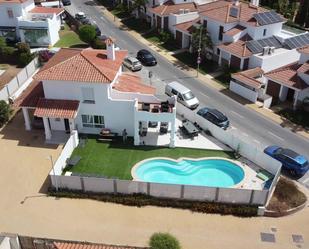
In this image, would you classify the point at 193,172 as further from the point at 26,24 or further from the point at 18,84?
the point at 26,24

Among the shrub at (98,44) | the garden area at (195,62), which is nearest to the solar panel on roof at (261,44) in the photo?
the garden area at (195,62)

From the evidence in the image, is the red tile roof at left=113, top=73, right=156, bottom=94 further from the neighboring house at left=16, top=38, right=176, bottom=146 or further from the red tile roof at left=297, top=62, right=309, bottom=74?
the red tile roof at left=297, top=62, right=309, bottom=74

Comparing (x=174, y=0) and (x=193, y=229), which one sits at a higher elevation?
(x=174, y=0)

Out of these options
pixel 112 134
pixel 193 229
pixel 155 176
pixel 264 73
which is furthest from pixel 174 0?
pixel 193 229

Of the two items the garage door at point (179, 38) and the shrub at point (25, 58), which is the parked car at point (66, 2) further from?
the garage door at point (179, 38)

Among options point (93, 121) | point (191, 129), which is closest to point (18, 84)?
point (93, 121)

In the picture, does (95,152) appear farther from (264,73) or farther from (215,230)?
(264,73)
